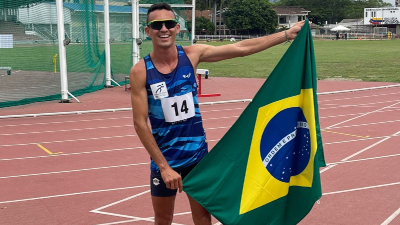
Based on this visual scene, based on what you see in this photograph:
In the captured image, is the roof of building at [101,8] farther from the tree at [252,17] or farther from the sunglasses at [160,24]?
the tree at [252,17]

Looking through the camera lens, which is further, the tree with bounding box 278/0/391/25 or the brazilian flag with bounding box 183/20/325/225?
the tree with bounding box 278/0/391/25

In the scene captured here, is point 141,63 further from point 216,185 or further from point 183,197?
point 183,197

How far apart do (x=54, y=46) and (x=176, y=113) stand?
46.9ft

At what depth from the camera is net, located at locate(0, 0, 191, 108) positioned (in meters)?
16.5

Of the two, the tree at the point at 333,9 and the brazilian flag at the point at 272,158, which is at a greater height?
the tree at the point at 333,9

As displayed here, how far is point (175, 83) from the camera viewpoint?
3.85 m

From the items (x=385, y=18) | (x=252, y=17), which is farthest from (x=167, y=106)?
(x=385, y=18)

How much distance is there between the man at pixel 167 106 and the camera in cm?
380

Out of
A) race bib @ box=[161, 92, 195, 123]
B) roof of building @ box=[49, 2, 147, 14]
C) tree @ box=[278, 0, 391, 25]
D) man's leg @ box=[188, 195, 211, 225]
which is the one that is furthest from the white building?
race bib @ box=[161, 92, 195, 123]

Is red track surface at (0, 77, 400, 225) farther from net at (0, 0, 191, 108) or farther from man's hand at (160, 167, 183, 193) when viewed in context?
net at (0, 0, 191, 108)

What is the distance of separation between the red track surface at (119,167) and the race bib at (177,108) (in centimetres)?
227

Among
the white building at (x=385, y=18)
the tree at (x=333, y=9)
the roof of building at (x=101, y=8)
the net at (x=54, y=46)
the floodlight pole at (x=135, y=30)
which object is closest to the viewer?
the net at (x=54, y=46)

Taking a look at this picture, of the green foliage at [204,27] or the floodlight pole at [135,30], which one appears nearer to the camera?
the floodlight pole at [135,30]

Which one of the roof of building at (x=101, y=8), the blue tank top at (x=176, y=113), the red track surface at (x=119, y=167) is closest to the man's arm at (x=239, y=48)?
the blue tank top at (x=176, y=113)
